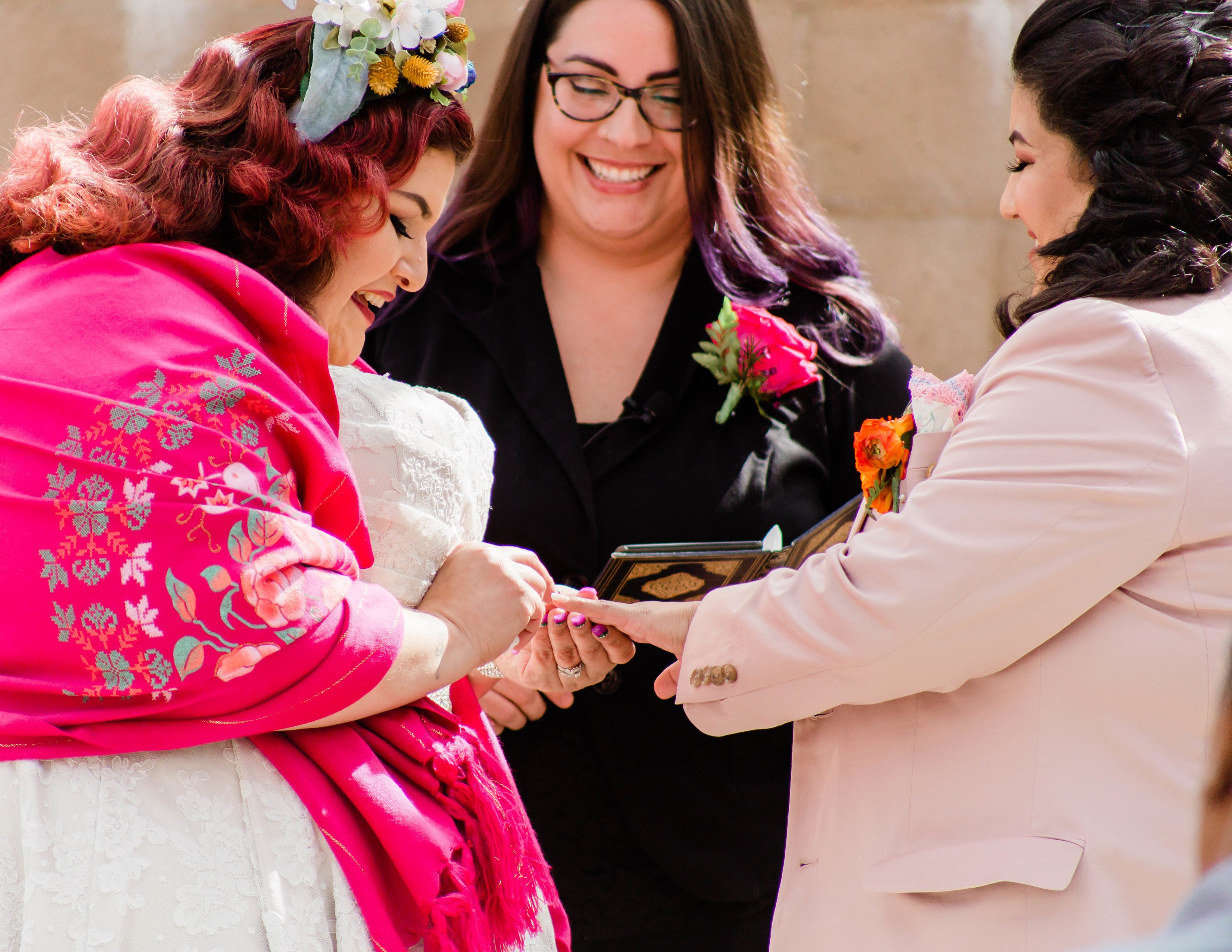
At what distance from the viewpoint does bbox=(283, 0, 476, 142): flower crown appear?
1677 mm

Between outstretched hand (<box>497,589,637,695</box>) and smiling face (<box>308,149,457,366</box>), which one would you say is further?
outstretched hand (<box>497,589,637,695</box>)

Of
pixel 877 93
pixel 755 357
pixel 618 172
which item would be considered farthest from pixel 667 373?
pixel 877 93

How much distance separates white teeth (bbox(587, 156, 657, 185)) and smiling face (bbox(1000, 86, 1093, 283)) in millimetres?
1034

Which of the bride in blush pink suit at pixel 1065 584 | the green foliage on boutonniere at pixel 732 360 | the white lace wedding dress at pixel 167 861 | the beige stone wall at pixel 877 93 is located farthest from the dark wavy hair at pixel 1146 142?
the beige stone wall at pixel 877 93

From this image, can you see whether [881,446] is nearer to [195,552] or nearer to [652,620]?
[652,620]

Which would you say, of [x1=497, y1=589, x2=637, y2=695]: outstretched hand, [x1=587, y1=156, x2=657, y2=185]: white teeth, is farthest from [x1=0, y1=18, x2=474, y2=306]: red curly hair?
[x1=587, y1=156, x2=657, y2=185]: white teeth

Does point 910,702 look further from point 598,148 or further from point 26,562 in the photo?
point 598,148

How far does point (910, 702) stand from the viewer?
1866 mm

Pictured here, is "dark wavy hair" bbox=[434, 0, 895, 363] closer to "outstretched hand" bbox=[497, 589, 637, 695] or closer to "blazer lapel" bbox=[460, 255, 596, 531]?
"blazer lapel" bbox=[460, 255, 596, 531]

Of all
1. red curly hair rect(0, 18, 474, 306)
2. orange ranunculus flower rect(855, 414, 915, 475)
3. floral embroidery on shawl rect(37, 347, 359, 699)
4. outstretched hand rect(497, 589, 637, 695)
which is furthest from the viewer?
outstretched hand rect(497, 589, 637, 695)

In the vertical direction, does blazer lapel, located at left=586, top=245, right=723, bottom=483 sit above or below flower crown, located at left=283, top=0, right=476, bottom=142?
below

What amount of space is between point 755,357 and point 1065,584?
3.66 feet

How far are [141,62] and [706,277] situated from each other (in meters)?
2.34

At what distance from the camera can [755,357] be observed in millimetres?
2629
